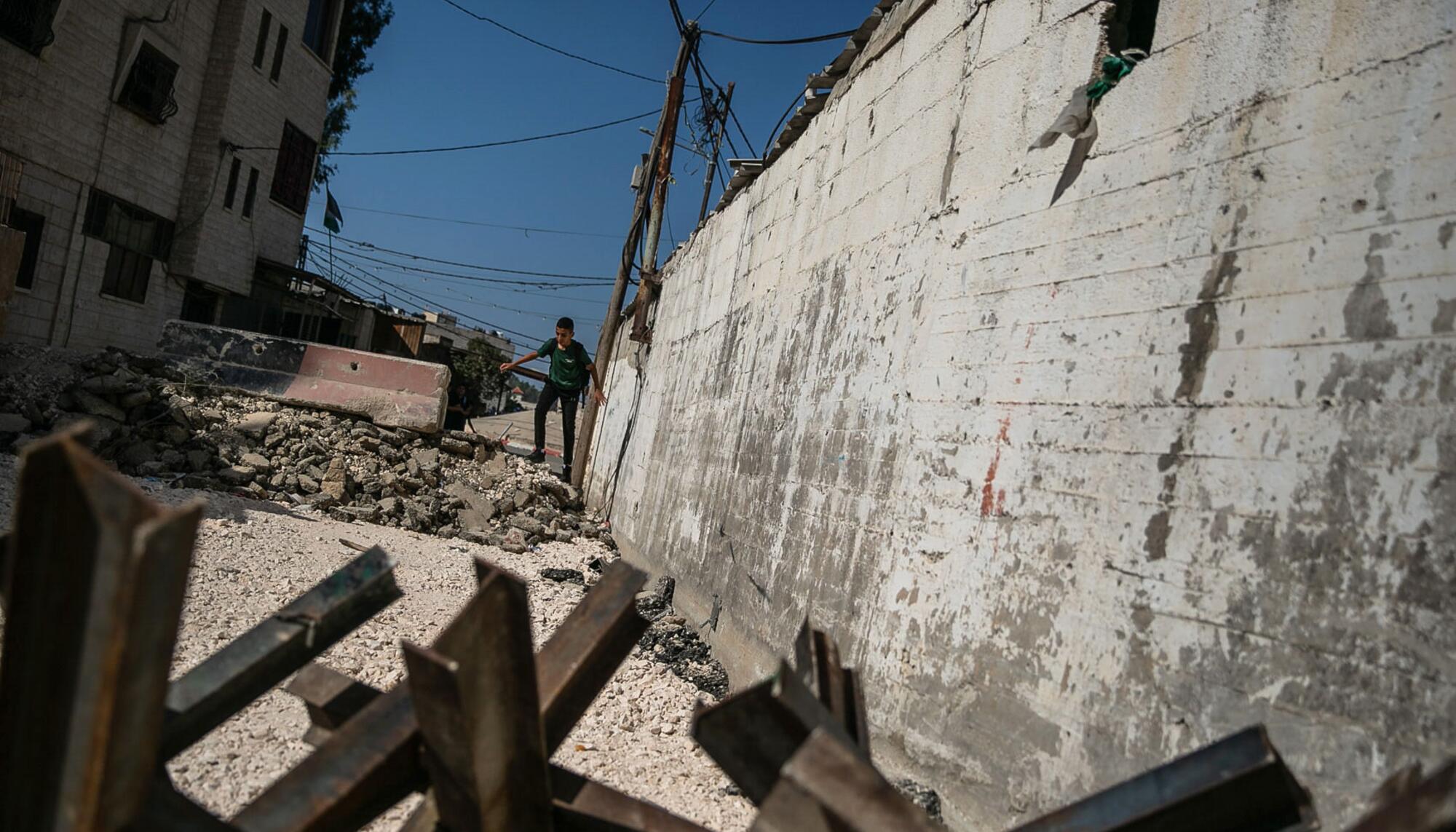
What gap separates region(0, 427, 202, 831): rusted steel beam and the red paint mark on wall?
7.73ft

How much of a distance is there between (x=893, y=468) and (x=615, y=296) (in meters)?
9.43

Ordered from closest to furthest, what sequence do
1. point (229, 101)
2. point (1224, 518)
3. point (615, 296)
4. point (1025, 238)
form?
point (1224, 518)
point (1025, 238)
point (615, 296)
point (229, 101)

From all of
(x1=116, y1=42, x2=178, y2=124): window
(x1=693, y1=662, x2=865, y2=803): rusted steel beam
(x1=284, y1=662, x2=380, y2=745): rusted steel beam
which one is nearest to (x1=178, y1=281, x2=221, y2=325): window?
(x1=116, y1=42, x2=178, y2=124): window

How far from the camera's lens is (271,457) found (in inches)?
350

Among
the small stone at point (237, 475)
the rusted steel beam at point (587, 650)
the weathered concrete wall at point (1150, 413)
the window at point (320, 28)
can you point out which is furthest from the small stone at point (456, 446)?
the window at point (320, 28)

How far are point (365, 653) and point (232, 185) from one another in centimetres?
1633

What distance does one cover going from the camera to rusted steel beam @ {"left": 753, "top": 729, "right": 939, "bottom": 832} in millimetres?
1172

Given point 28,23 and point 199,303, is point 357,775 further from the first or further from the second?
point 199,303

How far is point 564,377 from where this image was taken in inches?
418

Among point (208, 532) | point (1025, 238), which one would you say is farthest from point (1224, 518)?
point (208, 532)

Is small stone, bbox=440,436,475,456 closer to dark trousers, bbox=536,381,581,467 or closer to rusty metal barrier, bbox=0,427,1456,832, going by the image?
dark trousers, bbox=536,381,581,467

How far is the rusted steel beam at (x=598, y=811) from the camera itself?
1612 mm

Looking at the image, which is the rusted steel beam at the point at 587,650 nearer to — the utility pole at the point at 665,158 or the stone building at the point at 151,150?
the utility pole at the point at 665,158

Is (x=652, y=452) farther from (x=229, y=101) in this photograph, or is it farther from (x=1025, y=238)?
(x=229, y=101)
